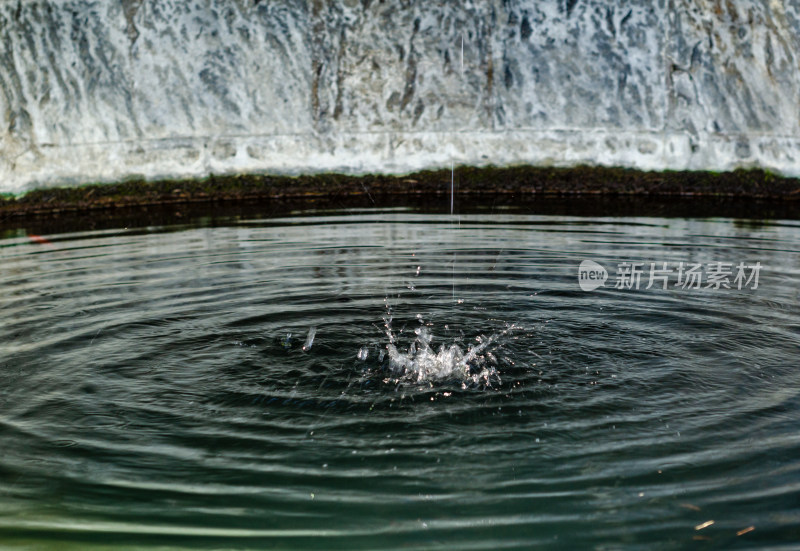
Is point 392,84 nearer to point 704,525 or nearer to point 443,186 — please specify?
point 443,186

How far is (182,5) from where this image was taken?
10.7m

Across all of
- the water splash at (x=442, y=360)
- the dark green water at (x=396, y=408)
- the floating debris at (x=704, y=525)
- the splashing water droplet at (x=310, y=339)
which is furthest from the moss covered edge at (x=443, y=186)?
the floating debris at (x=704, y=525)

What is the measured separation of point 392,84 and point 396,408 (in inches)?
326

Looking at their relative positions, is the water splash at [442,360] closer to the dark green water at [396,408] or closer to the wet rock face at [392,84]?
the dark green water at [396,408]

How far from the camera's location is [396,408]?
327 centimetres

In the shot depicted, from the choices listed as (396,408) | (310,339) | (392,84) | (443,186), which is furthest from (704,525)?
(392,84)

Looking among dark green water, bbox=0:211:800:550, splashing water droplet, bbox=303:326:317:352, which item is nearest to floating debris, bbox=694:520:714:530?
dark green water, bbox=0:211:800:550

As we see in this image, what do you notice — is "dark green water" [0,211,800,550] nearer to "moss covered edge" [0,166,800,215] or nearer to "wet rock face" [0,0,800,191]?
"moss covered edge" [0,166,800,215]

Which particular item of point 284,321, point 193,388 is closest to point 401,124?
point 284,321

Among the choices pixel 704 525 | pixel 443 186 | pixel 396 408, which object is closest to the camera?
pixel 704 525

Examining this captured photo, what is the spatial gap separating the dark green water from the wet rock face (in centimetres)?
474

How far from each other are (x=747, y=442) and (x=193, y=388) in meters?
2.29

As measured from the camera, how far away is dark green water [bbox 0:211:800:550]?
94.0 inches

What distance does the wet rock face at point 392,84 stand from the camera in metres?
10.4
